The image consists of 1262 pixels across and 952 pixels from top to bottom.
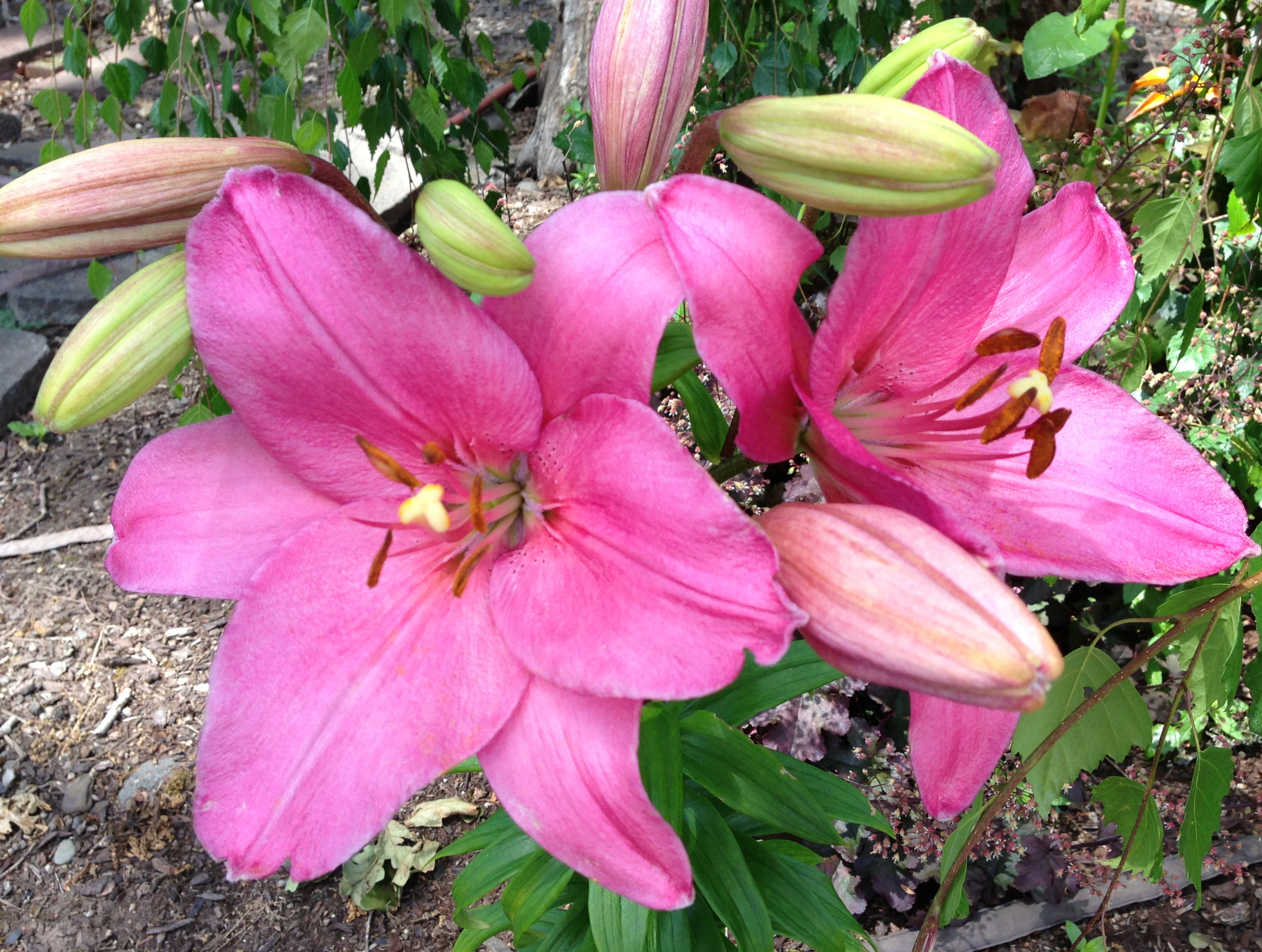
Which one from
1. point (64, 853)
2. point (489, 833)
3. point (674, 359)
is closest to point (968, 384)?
point (674, 359)

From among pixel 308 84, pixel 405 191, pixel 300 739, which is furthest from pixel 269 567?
pixel 308 84

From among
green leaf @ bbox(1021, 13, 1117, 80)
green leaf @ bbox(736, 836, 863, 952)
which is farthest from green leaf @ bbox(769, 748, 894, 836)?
green leaf @ bbox(1021, 13, 1117, 80)

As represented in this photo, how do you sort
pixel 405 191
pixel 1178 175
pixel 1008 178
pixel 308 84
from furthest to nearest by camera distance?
1. pixel 308 84
2. pixel 405 191
3. pixel 1178 175
4. pixel 1008 178

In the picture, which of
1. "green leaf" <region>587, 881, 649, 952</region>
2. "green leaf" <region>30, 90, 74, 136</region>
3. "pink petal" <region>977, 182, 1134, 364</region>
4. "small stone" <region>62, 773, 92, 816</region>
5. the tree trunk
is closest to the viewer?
"pink petal" <region>977, 182, 1134, 364</region>

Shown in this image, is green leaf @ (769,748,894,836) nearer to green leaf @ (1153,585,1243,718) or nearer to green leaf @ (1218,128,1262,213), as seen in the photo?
green leaf @ (1153,585,1243,718)

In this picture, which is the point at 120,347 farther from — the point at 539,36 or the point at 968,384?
the point at 539,36

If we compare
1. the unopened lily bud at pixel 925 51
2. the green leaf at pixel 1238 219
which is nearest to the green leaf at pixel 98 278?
the unopened lily bud at pixel 925 51

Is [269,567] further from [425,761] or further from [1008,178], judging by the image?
[1008,178]
